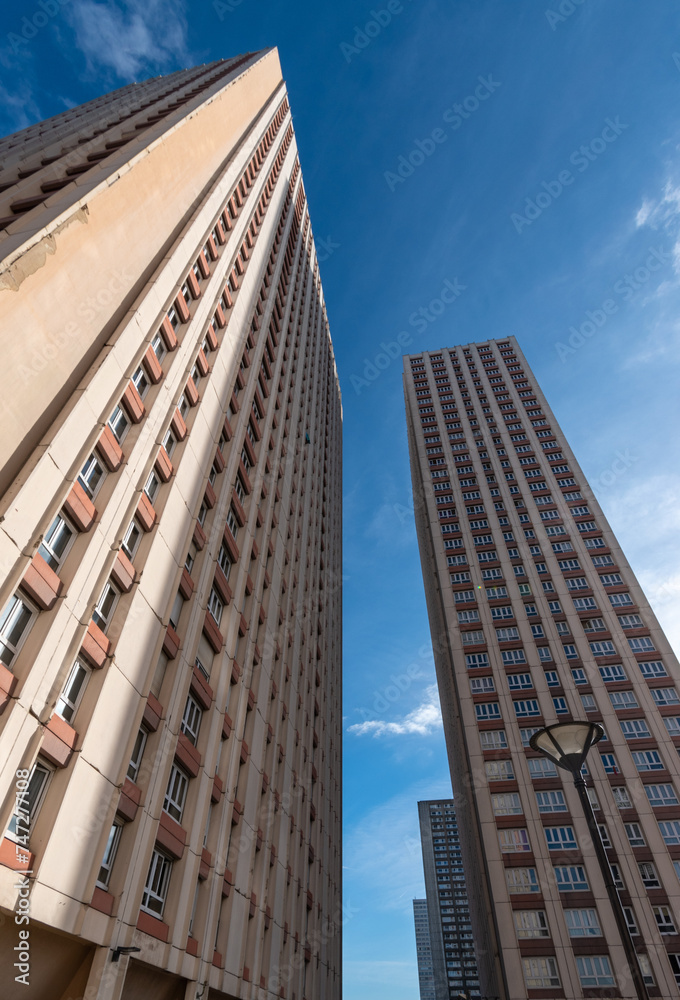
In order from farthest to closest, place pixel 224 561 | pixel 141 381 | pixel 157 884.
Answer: pixel 224 561, pixel 141 381, pixel 157 884

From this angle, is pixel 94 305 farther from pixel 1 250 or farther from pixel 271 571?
pixel 271 571

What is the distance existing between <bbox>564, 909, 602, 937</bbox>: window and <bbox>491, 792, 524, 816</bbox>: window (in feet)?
19.1

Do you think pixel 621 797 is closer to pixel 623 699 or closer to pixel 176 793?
pixel 623 699

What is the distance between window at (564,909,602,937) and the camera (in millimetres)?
33250

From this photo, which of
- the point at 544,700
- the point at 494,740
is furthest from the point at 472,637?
the point at 494,740

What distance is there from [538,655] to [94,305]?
4068 centimetres

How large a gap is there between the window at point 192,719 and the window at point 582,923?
28.6m

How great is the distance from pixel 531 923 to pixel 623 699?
16.5m

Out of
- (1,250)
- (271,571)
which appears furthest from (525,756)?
(1,250)

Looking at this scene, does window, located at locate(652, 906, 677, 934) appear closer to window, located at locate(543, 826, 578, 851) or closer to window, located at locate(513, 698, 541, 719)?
window, located at locate(543, 826, 578, 851)

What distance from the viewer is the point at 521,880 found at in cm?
3534

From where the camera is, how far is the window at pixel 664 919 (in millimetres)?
33188

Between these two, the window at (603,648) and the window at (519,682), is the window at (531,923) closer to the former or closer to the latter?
the window at (519,682)

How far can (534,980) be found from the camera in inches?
1265
